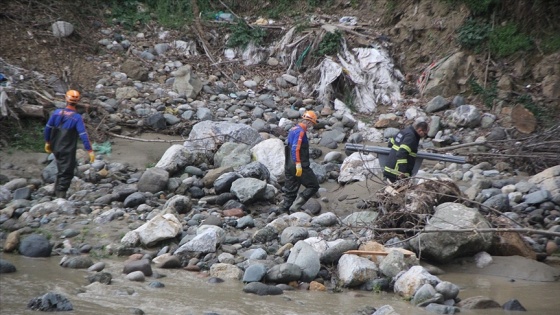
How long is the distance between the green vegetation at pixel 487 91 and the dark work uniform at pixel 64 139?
26.2ft

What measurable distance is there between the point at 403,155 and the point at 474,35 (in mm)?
6003

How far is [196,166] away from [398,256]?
4.57 meters

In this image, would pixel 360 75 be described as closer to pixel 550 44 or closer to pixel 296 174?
pixel 550 44

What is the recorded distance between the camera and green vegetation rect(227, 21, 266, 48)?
1611cm

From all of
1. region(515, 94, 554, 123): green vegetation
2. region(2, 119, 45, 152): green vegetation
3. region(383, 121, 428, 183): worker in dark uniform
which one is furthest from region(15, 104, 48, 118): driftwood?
region(515, 94, 554, 123): green vegetation

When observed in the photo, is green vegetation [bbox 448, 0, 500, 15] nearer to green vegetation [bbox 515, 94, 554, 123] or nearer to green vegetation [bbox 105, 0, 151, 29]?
green vegetation [bbox 515, 94, 554, 123]

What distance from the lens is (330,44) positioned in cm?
1537

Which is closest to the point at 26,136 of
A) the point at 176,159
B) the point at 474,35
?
the point at 176,159

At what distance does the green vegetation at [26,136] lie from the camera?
11.7 m

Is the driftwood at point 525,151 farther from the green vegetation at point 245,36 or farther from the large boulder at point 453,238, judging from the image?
the green vegetation at point 245,36

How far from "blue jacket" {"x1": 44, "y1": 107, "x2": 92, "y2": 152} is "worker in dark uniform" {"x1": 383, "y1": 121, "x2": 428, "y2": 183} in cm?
421

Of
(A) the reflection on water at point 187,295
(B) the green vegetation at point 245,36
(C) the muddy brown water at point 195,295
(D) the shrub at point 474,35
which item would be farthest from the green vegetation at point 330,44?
(A) the reflection on water at point 187,295

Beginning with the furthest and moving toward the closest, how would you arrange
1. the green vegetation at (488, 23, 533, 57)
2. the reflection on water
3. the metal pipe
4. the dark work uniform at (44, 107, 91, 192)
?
the green vegetation at (488, 23, 533, 57), the metal pipe, the dark work uniform at (44, 107, 91, 192), the reflection on water

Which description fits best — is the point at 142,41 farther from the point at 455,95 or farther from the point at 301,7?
the point at 455,95
